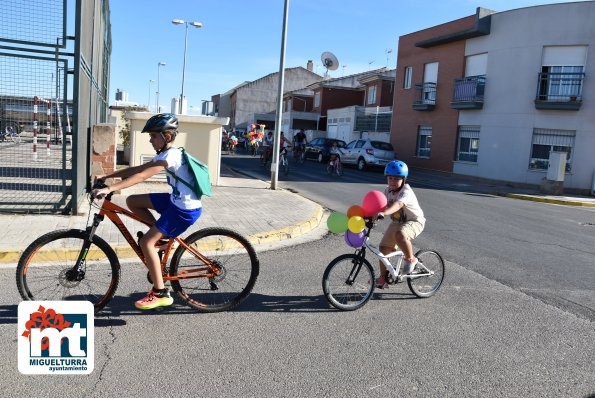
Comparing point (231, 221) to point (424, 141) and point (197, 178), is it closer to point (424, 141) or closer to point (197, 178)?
point (197, 178)

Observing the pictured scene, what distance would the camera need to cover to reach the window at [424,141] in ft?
95.9

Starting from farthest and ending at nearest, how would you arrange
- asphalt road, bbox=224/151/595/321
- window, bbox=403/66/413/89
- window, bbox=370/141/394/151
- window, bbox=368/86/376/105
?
window, bbox=368/86/376/105, window, bbox=403/66/413/89, window, bbox=370/141/394/151, asphalt road, bbox=224/151/595/321

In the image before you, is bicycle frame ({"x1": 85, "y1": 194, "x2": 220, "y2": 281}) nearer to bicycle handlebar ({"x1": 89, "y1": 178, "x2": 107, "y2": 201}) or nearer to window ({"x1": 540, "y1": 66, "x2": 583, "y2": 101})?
bicycle handlebar ({"x1": 89, "y1": 178, "x2": 107, "y2": 201})

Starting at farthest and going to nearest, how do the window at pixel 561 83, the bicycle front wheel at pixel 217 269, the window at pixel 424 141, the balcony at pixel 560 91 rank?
the window at pixel 424 141
the window at pixel 561 83
the balcony at pixel 560 91
the bicycle front wheel at pixel 217 269

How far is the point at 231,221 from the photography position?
8953 millimetres

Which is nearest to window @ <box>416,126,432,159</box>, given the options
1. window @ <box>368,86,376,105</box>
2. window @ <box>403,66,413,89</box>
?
window @ <box>403,66,413,89</box>

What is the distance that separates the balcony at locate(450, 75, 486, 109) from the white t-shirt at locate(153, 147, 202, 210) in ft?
75.9

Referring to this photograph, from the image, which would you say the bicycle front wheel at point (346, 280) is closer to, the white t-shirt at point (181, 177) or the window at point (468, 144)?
the white t-shirt at point (181, 177)

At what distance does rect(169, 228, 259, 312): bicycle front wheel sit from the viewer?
182 inches

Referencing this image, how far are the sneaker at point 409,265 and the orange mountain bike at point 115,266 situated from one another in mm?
1545

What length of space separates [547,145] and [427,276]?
1971 cm

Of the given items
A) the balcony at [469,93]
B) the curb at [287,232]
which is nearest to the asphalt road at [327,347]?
the curb at [287,232]

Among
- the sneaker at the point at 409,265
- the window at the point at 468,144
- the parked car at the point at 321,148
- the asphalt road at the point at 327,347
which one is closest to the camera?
the asphalt road at the point at 327,347

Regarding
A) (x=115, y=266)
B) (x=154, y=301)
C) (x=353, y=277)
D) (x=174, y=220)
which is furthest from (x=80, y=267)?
(x=353, y=277)
